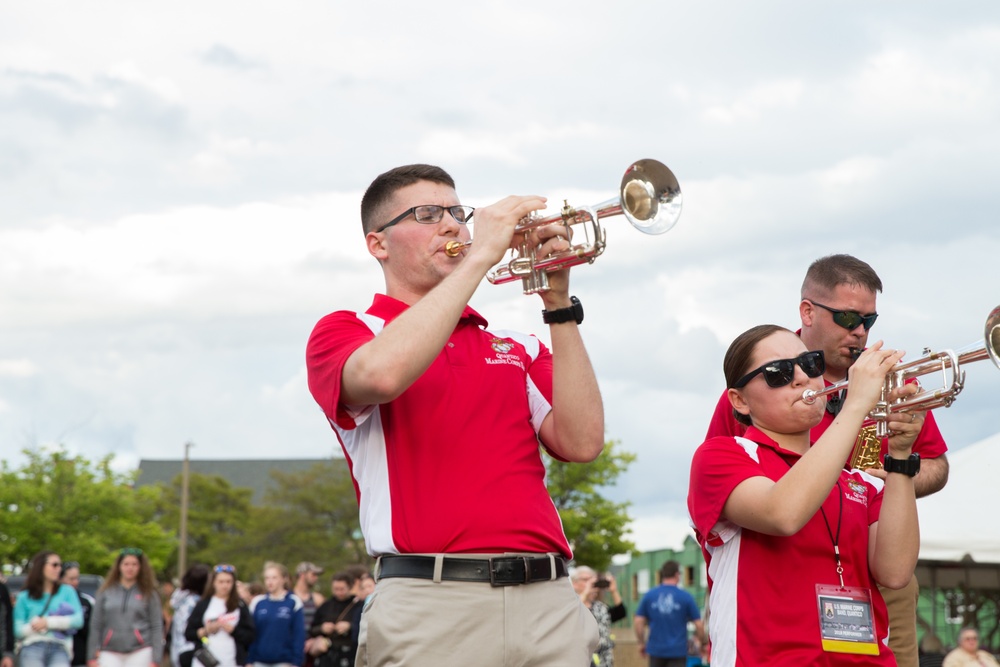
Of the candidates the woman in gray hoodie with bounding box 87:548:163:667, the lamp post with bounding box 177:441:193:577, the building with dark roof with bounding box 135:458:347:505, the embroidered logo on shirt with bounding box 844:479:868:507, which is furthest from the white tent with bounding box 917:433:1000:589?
the building with dark roof with bounding box 135:458:347:505

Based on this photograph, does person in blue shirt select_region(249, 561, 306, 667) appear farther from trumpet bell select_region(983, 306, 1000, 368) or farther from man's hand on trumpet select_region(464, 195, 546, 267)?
trumpet bell select_region(983, 306, 1000, 368)

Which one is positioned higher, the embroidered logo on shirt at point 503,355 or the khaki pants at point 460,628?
the embroidered logo on shirt at point 503,355

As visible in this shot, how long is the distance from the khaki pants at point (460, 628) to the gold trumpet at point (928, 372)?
1253 mm

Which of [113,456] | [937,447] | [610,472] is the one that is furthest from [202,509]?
[937,447]

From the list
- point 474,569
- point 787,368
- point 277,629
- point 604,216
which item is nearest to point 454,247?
point 604,216

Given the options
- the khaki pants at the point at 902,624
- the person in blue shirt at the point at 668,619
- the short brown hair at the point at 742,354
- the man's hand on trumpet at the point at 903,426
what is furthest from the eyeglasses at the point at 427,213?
the person in blue shirt at the point at 668,619

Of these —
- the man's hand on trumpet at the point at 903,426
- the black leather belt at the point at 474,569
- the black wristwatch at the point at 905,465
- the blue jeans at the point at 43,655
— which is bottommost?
the blue jeans at the point at 43,655

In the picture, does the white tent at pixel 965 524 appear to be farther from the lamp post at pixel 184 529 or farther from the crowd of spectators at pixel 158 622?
the lamp post at pixel 184 529

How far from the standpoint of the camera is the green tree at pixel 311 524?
57.7m

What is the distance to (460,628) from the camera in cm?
350

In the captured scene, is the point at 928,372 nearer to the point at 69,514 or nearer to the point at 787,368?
the point at 787,368

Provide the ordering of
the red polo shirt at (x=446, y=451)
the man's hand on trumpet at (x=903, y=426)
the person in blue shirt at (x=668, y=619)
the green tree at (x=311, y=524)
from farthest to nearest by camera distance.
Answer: the green tree at (x=311, y=524) < the person in blue shirt at (x=668, y=619) < the man's hand on trumpet at (x=903, y=426) < the red polo shirt at (x=446, y=451)

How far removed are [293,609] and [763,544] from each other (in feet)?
35.7

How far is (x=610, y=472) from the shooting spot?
2071 inches
